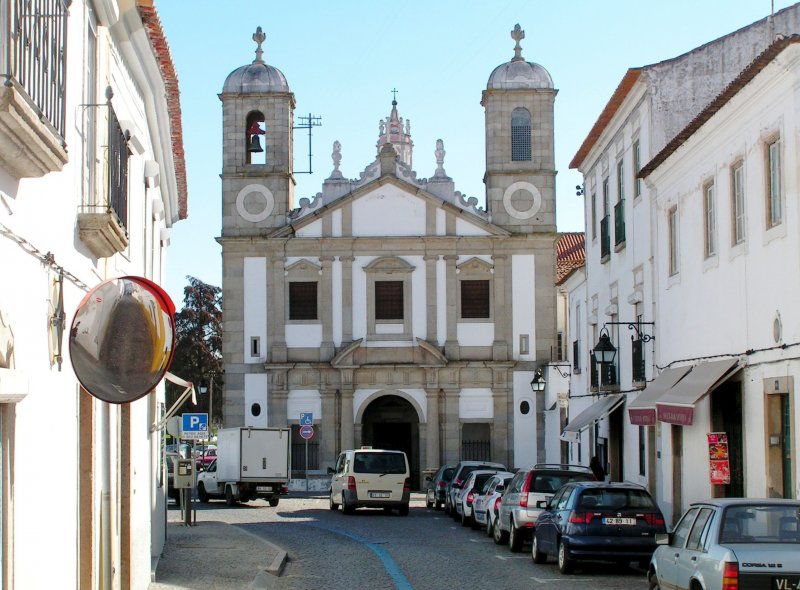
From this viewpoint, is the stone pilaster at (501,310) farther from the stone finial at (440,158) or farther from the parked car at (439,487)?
the parked car at (439,487)

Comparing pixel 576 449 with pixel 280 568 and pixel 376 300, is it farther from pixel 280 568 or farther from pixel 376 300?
pixel 280 568

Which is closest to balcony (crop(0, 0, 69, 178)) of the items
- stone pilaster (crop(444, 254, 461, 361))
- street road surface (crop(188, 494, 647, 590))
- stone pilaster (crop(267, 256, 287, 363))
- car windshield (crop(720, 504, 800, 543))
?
car windshield (crop(720, 504, 800, 543))

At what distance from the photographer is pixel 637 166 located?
93.0 ft

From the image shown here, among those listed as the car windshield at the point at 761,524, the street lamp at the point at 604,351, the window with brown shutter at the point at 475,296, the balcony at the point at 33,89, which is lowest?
the car windshield at the point at 761,524

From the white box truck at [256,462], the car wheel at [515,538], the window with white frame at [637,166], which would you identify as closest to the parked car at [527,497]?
the car wheel at [515,538]

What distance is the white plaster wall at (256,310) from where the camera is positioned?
49.9 meters

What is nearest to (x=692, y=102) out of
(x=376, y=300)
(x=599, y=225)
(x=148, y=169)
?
(x=599, y=225)

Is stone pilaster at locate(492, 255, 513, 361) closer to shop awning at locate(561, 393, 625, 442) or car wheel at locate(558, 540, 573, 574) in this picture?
shop awning at locate(561, 393, 625, 442)

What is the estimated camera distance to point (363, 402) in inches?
1959

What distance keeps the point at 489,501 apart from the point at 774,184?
10499 mm

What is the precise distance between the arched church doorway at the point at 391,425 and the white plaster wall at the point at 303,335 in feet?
10.9

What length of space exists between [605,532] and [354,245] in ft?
107

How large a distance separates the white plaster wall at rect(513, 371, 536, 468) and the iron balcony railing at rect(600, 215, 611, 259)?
17.5 metres

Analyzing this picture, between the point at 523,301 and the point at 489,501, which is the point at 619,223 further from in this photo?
the point at 523,301
